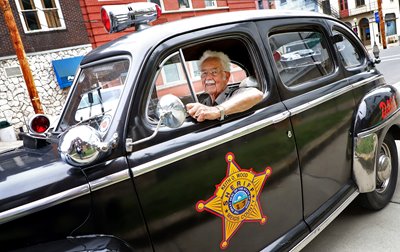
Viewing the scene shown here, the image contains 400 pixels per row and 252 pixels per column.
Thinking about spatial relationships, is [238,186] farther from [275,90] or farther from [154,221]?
[275,90]

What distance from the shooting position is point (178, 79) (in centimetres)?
188

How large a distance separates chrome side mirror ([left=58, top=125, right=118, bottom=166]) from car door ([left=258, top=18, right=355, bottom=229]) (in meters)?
1.29

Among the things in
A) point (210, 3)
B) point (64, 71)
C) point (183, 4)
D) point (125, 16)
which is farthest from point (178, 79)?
point (210, 3)

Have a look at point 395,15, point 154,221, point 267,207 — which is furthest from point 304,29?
point 395,15

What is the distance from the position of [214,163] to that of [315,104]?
100 cm

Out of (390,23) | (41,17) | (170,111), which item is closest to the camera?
(170,111)

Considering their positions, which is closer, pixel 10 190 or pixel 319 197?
pixel 10 190

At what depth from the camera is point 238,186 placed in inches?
70.8

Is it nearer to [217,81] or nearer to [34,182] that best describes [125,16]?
[217,81]

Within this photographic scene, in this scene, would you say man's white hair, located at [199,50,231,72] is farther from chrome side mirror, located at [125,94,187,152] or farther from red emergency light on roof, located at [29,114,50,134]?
red emergency light on roof, located at [29,114,50,134]

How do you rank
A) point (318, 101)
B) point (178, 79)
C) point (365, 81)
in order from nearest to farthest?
point (178, 79)
point (318, 101)
point (365, 81)

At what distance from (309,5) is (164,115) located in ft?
145

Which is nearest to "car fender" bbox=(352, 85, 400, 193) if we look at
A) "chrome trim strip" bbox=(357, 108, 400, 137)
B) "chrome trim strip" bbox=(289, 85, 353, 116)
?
"chrome trim strip" bbox=(357, 108, 400, 137)

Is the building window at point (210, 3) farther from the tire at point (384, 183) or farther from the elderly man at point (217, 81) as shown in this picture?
the elderly man at point (217, 81)
